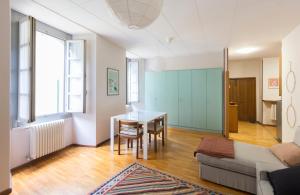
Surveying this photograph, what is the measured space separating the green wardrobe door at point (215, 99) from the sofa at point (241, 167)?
2.42 m

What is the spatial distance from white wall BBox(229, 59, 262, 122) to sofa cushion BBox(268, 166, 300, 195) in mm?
5943

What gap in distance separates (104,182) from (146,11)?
2.24 m

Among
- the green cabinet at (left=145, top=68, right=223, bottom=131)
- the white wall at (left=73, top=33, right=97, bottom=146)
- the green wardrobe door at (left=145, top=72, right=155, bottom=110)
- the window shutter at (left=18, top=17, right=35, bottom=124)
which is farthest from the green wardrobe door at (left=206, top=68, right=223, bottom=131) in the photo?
the window shutter at (left=18, top=17, right=35, bottom=124)

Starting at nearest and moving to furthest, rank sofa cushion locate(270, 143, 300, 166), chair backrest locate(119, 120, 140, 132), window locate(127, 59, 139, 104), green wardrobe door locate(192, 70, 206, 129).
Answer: sofa cushion locate(270, 143, 300, 166)
chair backrest locate(119, 120, 140, 132)
green wardrobe door locate(192, 70, 206, 129)
window locate(127, 59, 139, 104)

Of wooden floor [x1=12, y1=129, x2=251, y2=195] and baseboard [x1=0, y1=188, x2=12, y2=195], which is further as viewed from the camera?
wooden floor [x1=12, y1=129, x2=251, y2=195]

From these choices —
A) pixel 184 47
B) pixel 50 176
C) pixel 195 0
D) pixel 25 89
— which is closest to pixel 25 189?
pixel 50 176

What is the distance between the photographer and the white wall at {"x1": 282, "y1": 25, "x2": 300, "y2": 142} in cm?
Result: 328

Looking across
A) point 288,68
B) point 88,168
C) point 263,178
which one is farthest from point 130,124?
point 288,68

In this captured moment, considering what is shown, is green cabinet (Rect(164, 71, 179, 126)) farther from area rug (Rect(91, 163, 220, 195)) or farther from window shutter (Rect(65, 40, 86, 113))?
area rug (Rect(91, 163, 220, 195))

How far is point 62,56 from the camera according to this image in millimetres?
3756

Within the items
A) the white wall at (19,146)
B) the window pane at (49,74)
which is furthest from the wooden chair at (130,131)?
the white wall at (19,146)

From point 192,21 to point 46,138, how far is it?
3402 millimetres

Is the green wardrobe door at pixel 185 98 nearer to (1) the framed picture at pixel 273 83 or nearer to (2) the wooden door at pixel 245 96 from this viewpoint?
(2) the wooden door at pixel 245 96

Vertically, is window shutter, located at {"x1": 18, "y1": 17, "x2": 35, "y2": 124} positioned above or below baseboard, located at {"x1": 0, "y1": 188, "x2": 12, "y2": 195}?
above
